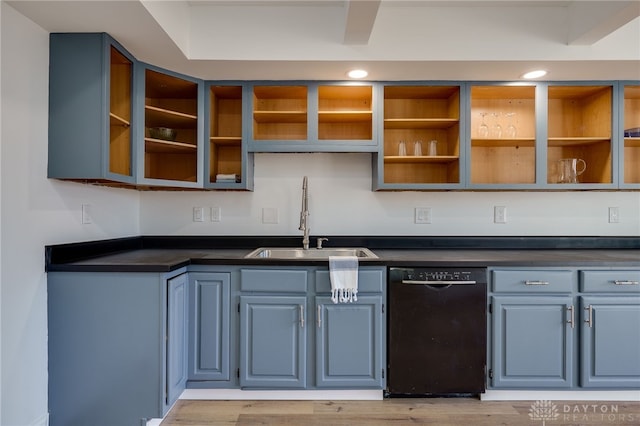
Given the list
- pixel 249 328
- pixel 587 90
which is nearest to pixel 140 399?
pixel 249 328

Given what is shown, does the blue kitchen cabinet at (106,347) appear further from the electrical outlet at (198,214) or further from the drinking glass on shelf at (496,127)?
the drinking glass on shelf at (496,127)

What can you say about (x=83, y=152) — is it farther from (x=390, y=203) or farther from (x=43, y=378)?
(x=390, y=203)

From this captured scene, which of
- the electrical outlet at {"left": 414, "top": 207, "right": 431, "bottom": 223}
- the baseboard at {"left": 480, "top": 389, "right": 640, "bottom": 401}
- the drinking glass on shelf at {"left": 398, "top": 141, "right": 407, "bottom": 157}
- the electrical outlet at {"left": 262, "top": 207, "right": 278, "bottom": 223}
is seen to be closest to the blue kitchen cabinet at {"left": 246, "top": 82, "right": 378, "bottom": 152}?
the drinking glass on shelf at {"left": 398, "top": 141, "right": 407, "bottom": 157}

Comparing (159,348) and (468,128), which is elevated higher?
(468,128)

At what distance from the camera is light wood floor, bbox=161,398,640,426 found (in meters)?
1.99

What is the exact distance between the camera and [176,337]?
1.99 meters

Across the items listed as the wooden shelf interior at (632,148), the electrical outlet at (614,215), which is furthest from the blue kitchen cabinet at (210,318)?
the wooden shelf interior at (632,148)

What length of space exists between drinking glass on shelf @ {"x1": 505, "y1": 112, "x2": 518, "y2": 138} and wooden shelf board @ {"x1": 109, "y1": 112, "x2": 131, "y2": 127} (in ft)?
8.06

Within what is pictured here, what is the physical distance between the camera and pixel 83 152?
185 centimetres

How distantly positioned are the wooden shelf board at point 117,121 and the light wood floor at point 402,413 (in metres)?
1.65

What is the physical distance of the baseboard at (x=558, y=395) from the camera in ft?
7.14

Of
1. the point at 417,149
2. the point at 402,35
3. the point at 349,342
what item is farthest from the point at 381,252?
the point at 402,35

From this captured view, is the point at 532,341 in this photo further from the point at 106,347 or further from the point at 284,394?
the point at 106,347

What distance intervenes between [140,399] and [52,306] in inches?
25.4
